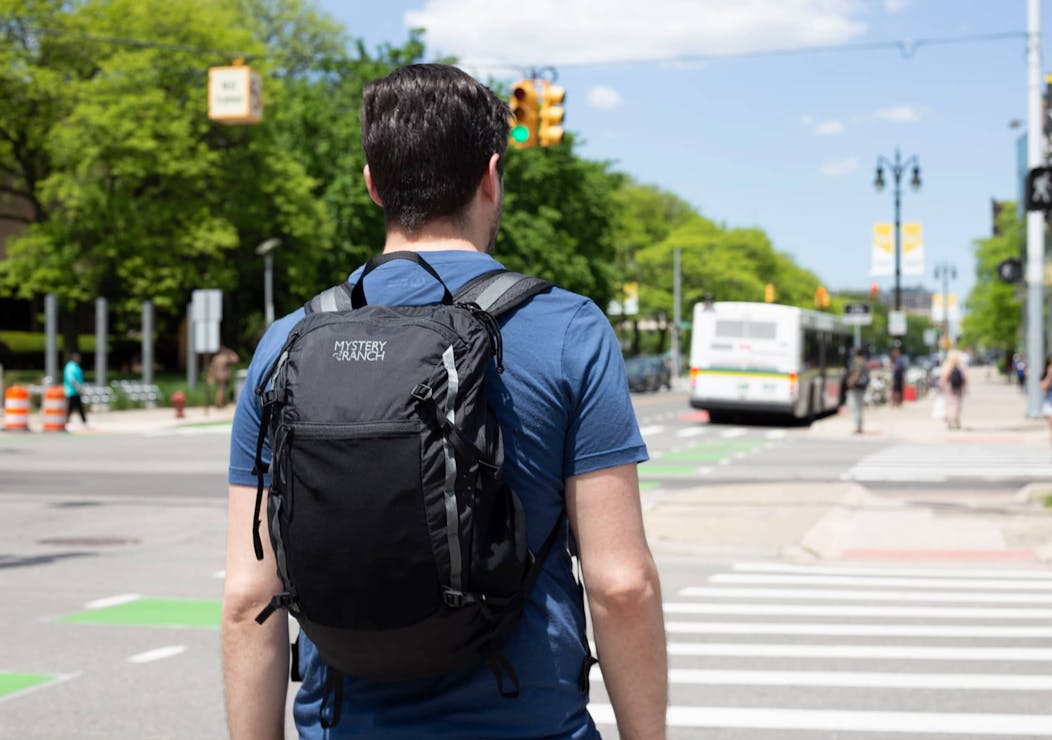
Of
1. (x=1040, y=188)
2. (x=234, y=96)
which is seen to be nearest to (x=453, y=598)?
(x=1040, y=188)

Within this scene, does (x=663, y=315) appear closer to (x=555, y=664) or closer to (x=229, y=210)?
(x=229, y=210)

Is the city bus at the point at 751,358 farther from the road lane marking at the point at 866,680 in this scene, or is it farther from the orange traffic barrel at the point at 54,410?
the road lane marking at the point at 866,680

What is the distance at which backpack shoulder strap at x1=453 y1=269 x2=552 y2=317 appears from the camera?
2225mm

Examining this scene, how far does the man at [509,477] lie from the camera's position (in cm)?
219

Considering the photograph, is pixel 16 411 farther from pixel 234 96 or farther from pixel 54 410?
pixel 234 96

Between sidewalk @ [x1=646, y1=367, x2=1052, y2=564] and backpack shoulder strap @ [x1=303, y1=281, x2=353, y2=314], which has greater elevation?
backpack shoulder strap @ [x1=303, y1=281, x2=353, y2=314]

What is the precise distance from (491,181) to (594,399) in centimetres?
42

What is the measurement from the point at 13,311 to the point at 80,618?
6780 centimetres

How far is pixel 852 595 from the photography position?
1017 centimetres

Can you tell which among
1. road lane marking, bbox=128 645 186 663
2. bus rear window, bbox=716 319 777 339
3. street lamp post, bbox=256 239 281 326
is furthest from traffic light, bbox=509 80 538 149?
street lamp post, bbox=256 239 281 326

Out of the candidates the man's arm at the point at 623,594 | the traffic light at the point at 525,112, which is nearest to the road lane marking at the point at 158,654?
the man's arm at the point at 623,594

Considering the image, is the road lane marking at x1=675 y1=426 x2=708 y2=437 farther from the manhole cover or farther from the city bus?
the manhole cover

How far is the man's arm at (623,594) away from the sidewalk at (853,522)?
1007 centimetres

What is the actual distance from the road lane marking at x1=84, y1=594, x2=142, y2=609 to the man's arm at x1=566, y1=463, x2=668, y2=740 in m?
7.74
